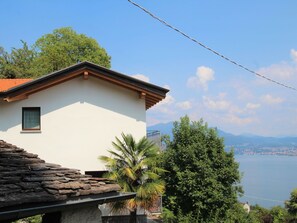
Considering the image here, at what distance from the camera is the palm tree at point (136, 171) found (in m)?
12.7

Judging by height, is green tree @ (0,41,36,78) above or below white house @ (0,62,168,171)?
above

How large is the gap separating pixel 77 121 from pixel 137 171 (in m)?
3.65

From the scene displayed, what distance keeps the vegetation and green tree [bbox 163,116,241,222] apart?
71.4 ft

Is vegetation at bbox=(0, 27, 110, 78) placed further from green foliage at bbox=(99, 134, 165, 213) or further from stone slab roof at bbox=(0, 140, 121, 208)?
stone slab roof at bbox=(0, 140, 121, 208)

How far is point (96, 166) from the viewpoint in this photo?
15211 mm

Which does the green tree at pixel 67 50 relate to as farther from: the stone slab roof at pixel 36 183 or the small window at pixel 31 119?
the stone slab roof at pixel 36 183

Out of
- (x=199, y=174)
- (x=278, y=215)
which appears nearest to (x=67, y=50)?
(x=278, y=215)

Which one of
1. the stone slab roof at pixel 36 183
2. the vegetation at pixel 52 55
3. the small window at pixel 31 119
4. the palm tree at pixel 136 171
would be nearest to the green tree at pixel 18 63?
the vegetation at pixel 52 55

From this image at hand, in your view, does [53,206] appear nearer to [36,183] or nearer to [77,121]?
[36,183]

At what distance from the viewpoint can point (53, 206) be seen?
546 cm

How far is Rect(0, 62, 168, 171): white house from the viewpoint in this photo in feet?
49.4

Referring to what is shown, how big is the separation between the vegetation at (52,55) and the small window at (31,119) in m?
18.7

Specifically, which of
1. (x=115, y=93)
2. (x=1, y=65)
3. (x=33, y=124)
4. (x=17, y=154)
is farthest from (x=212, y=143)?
(x=1, y=65)

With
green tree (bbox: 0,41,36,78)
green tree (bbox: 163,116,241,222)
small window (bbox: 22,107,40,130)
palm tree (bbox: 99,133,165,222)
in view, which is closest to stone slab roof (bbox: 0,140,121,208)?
palm tree (bbox: 99,133,165,222)
